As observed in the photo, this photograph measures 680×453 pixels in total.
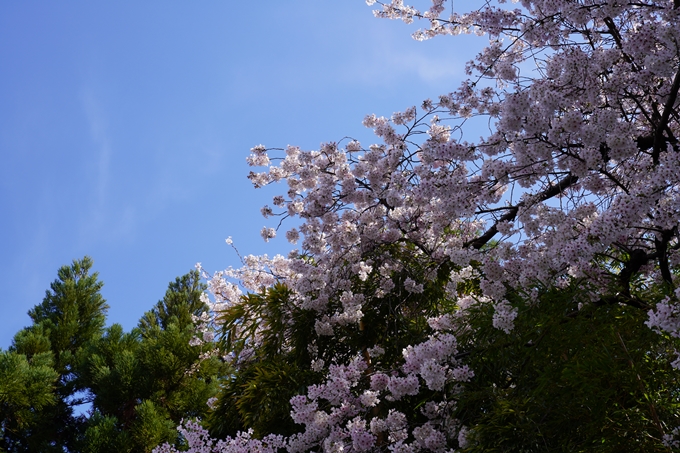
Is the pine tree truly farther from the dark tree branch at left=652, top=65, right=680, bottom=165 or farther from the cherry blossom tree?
the dark tree branch at left=652, top=65, right=680, bottom=165

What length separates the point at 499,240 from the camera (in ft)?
11.6

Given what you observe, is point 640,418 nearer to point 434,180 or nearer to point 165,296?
point 434,180

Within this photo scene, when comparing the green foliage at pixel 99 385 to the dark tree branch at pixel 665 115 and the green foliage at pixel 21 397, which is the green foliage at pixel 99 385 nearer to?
the green foliage at pixel 21 397

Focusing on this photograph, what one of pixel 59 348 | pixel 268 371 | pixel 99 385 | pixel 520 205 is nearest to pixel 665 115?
pixel 520 205

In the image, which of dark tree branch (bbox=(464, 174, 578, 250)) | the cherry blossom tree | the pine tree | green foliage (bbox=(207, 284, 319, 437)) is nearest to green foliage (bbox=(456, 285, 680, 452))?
the cherry blossom tree

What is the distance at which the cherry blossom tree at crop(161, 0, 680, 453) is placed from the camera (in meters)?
2.63

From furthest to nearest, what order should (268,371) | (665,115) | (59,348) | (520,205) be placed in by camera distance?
1. (59,348)
2. (268,371)
3. (520,205)
4. (665,115)

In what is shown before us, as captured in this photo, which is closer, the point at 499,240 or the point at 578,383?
the point at 578,383

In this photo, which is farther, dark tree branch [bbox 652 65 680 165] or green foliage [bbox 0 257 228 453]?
green foliage [bbox 0 257 228 453]

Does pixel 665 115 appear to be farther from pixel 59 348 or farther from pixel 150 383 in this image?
pixel 59 348

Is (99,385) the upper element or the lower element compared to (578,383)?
upper

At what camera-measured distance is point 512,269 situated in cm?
325

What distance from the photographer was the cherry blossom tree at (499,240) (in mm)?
2629

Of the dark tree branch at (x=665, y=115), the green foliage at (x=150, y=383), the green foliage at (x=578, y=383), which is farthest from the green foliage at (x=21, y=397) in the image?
the dark tree branch at (x=665, y=115)
